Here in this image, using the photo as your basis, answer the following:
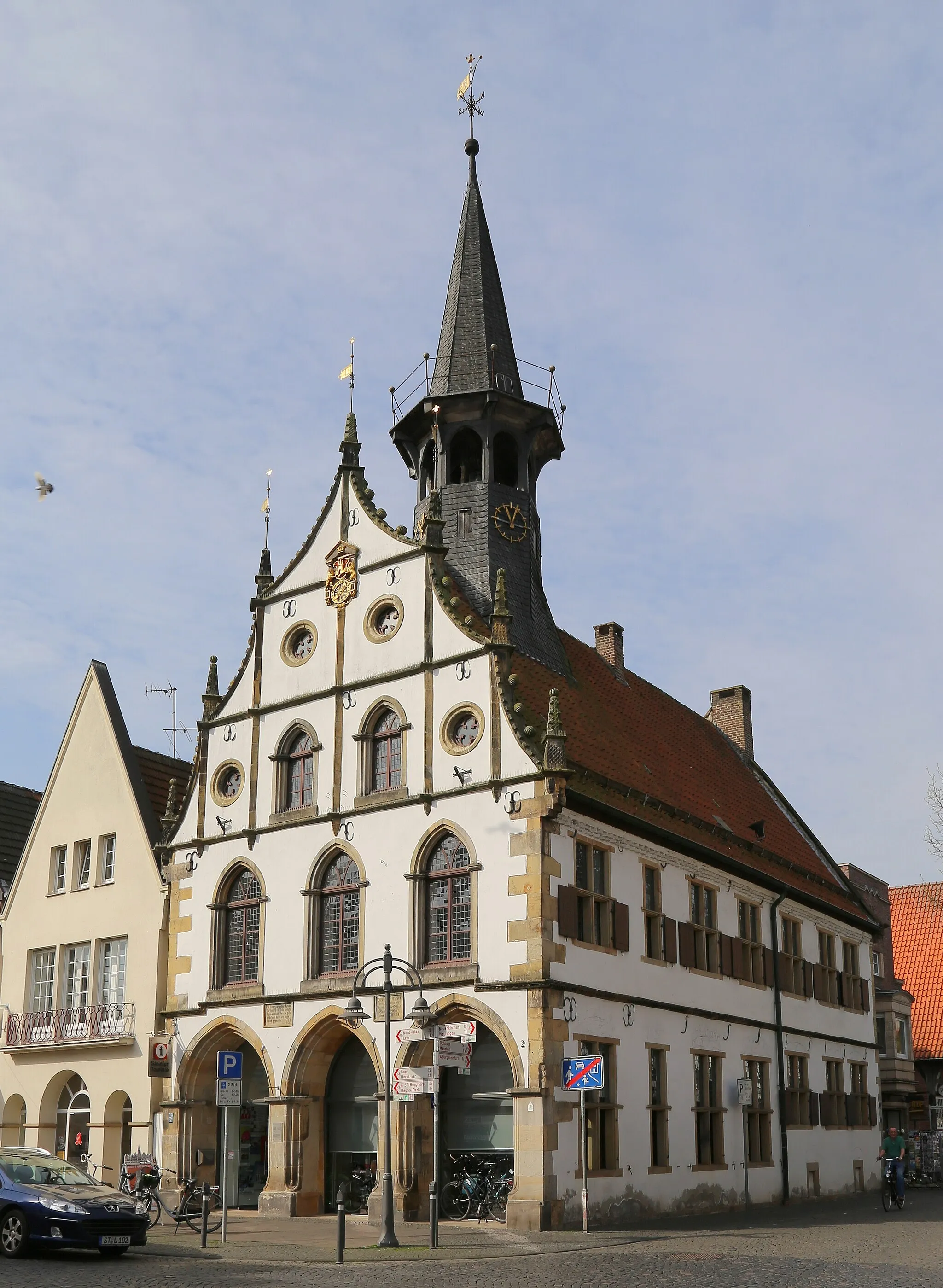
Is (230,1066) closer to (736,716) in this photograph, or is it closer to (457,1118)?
(457,1118)

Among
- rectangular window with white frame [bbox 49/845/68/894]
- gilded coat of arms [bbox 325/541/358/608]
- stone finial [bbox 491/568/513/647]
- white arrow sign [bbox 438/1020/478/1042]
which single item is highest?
gilded coat of arms [bbox 325/541/358/608]

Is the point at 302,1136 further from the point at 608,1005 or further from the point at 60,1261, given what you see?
the point at 60,1261

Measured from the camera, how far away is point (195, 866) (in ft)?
103

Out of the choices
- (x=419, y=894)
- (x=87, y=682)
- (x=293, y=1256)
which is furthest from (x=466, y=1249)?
(x=87, y=682)

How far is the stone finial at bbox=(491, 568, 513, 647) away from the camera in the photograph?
88.6ft

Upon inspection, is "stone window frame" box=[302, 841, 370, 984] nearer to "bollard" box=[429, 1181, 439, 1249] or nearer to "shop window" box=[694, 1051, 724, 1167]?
"bollard" box=[429, 1181, 439, 1249]

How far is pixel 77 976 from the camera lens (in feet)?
112

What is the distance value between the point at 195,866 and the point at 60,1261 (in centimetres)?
1234

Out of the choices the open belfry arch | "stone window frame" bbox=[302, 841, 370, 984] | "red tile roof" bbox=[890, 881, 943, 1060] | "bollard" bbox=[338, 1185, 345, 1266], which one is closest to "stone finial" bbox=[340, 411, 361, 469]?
the open belfry arch

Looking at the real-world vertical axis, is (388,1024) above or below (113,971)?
below

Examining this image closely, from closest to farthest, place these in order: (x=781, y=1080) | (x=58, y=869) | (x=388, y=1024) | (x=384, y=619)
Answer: (x=388, y=1024)
(x=384, y=619)
(x=781, y=1080)
(x=58, y=869)

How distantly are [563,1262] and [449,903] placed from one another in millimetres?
7729

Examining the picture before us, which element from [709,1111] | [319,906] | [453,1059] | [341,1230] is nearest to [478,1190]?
[453,1059]

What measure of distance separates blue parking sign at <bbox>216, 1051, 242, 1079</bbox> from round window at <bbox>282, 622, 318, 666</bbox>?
9656mm
